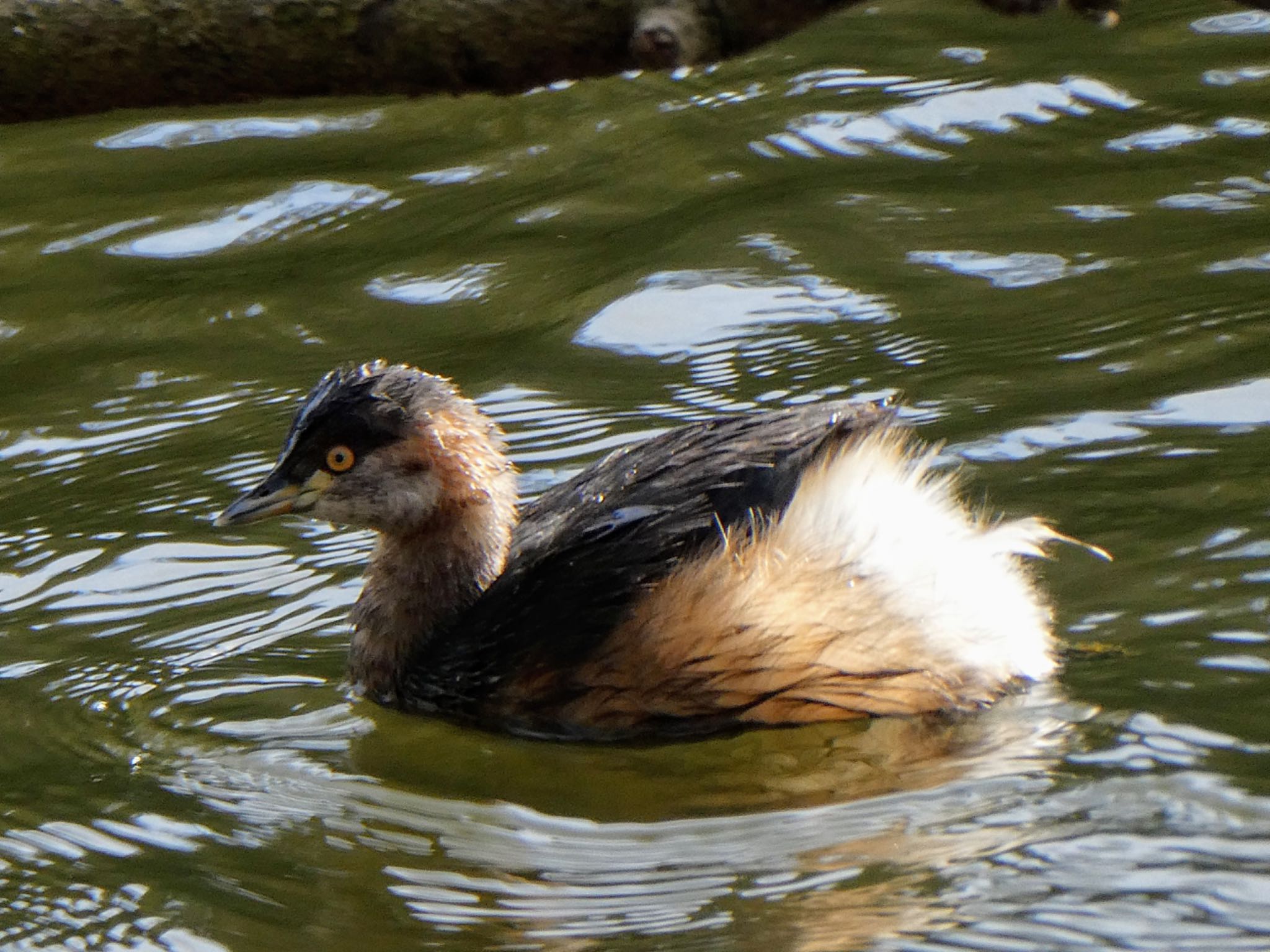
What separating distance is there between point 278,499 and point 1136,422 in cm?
225

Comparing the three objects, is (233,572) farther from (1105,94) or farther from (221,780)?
(1105,94)

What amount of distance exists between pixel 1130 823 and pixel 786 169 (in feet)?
15.1

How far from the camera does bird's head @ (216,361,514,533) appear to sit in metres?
4.66

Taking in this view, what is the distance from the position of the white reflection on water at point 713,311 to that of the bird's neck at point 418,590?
5.77 ft

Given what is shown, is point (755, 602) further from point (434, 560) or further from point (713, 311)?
point (713, 311)

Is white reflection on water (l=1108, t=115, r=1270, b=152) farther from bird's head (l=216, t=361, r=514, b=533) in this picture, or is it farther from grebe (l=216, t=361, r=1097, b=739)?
bird's head (l=216, t=361, r=514, b=533)

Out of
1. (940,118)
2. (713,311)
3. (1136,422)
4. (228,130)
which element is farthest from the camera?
(228,130)

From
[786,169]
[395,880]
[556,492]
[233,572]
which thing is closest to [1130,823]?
[395,880]

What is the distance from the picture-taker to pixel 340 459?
4.66m

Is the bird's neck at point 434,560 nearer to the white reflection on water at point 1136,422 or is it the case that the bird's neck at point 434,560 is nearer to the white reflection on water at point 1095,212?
the white reflection on water at point 1136,422

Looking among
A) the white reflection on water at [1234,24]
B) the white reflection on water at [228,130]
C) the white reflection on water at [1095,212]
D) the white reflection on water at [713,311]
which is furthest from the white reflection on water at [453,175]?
the white reflection on water at [1234,24]

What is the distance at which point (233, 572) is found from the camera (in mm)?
5176

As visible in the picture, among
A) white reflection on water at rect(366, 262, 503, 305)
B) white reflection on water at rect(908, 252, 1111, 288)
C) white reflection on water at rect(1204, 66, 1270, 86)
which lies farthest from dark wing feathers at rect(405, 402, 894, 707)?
white reflection on water at rect(1204, 66, 1270, 86)

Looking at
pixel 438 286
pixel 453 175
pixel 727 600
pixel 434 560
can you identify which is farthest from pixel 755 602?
pixel 453 175
